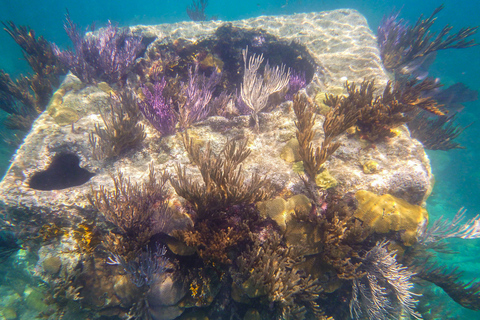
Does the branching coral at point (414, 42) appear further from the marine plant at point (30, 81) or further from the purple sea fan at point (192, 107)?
the marine plant at point (30, 81)

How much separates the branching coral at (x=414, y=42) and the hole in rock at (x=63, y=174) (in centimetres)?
1000

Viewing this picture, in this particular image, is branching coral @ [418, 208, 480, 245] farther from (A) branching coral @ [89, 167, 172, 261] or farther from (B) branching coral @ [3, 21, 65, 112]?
(B) branching coral @ [3, 21, 65, 112]

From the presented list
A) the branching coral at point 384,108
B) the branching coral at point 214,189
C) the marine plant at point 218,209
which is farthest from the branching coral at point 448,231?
the branching coral at point 214,189

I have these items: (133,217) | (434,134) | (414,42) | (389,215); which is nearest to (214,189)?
(133,217)

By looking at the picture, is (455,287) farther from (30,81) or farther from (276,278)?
(30,81)

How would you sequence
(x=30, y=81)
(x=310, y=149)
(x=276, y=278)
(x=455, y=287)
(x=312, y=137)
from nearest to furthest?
(x=276, y=278) → (x=310, y=149) → (x=312, y=137) → (x=455, y=287) → (x=30, y=81)

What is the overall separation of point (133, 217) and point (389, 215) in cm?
377

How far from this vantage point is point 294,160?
371cm

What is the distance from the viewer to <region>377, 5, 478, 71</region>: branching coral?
6.86 metres

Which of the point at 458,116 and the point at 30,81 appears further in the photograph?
Answer: the point at 458,116

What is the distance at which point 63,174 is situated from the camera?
4035 millimetres

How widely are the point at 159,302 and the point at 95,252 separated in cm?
132

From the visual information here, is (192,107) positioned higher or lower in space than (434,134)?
higher

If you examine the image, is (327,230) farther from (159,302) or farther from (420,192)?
(159,302)
